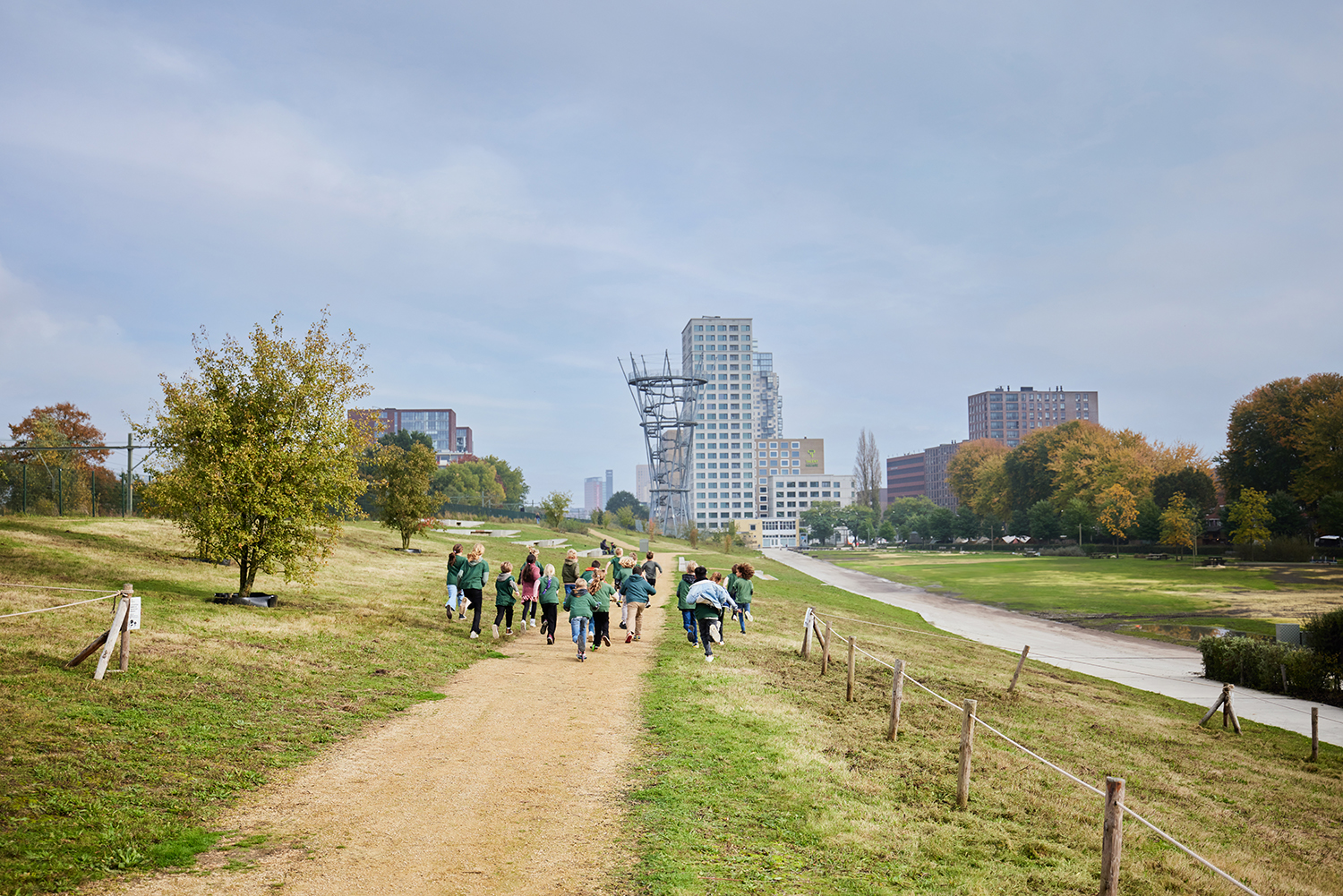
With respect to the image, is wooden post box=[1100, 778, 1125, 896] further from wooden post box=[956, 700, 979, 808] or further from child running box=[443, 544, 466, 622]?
child running box=[443, 544, 466, 622]

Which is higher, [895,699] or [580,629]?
[580,629]

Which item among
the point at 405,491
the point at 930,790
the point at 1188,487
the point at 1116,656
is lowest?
the point at 1116,656

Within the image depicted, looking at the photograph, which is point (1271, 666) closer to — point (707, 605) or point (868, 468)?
point (707, 605)

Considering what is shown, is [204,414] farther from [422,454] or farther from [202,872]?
[422,454]

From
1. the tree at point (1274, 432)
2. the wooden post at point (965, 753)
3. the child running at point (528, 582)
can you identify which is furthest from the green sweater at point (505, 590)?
the tree at point (1274, 432)

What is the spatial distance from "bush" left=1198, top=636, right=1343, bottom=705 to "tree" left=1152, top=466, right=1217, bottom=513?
2474 inches

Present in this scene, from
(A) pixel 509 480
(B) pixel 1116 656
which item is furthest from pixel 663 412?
(B) pixel 1116 656

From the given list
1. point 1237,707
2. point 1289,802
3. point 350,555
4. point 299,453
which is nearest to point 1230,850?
point 1289,802

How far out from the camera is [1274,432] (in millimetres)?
73750

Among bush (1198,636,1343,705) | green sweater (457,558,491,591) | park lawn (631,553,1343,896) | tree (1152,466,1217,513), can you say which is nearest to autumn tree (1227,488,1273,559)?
tree (1152,466,1217,513)

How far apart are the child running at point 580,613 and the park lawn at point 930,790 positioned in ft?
5.73

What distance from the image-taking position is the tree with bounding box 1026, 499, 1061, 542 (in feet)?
325

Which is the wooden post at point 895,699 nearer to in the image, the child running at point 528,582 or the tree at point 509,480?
the child running at point 528,582

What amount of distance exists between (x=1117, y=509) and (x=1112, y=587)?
3683 centimetres
